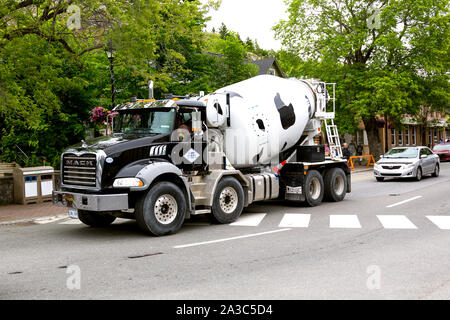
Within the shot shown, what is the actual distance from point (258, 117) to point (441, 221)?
4.75m

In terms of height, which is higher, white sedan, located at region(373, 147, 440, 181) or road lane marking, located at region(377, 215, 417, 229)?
white sedan, located at region(373, 147, 440, 181)

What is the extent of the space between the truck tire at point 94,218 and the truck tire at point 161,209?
1.96 m

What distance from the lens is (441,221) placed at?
10039mm

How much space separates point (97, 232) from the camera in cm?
963

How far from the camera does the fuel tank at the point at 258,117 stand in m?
10.7

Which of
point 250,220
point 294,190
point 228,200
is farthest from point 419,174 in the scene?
point 228,200

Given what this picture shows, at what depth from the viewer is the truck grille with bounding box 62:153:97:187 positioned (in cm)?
850

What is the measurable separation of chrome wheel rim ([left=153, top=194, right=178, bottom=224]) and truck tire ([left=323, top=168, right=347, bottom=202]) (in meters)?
6.24

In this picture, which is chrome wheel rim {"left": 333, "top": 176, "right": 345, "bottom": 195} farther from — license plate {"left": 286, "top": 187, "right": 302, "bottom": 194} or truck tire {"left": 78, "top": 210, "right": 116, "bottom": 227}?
truck tire {"left": 78, "top": 210, "right": 116, "bottom": 227}

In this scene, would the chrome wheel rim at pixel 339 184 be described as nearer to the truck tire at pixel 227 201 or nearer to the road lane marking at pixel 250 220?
the road lane marking at pixel 250 220

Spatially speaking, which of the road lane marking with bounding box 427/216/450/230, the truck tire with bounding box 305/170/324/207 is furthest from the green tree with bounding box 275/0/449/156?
the road lane marking with bounding box 427/216/450/230
